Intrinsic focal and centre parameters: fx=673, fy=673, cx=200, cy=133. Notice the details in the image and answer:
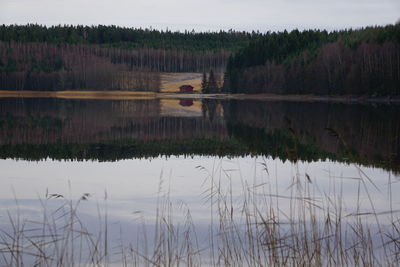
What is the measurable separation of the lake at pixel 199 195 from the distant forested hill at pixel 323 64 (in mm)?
44949

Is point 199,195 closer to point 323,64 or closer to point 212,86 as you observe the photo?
point 323,64

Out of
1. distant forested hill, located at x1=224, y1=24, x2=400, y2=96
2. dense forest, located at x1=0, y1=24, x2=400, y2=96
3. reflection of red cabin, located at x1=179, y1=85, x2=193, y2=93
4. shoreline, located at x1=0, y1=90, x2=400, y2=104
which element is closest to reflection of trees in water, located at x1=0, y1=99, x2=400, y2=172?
shoreline, located at x1=0, y1=90, x2=400, y2=104

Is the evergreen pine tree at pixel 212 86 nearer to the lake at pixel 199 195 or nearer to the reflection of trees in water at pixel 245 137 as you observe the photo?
the reflection of trees in water at pixel 245 137

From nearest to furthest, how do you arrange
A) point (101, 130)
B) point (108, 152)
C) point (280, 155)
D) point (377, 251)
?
1. point (377, 251)
2. point (280, 155)
3. point (108, 152)
4. point (101, 130)

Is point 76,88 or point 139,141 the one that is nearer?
point 139,141

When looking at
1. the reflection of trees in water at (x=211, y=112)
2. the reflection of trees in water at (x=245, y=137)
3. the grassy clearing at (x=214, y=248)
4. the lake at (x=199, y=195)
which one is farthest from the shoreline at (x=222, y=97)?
the grassy clearing at (x=214, y=248)

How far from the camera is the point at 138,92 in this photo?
5669 inches

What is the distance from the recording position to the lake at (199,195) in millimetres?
8867

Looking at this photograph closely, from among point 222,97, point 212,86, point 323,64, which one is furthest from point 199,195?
point 212,86

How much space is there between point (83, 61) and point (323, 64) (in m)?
89.6

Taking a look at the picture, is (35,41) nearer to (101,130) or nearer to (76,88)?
(76,88)

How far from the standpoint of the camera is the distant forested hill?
77.5 metres

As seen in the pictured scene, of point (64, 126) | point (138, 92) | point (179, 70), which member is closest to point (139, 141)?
point (64, 126)

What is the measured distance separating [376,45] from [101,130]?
55441 mm
